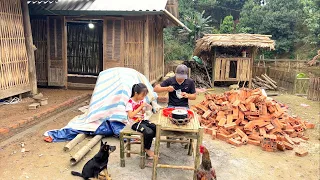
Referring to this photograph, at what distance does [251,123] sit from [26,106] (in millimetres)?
5996

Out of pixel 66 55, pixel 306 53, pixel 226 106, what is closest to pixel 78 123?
pixel 226 106

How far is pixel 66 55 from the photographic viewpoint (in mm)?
10648

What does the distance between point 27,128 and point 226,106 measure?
16.0ft

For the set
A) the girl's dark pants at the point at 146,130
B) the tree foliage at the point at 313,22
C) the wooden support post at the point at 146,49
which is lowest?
the girl's dark pants at the point at 146,130

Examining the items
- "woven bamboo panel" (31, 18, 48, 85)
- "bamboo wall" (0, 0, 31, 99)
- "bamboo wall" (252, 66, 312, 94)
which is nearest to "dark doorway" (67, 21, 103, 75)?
"woven bamboo panel" (31, 18, 48, 85)

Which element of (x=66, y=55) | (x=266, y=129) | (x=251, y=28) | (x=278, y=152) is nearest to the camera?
(x=278, y=152)

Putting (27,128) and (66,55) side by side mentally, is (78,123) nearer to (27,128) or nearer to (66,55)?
(27,128)

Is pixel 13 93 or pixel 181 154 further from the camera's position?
pixel 13 93

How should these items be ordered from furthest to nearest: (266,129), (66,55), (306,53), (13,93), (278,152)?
(306,53) < (66,55) < (13,93) < (266,129) < (278,152)

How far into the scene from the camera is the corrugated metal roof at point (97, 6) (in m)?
9.24

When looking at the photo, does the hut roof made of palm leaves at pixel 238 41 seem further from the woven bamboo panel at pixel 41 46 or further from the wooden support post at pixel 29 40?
the wooden support post at pixel 29 40

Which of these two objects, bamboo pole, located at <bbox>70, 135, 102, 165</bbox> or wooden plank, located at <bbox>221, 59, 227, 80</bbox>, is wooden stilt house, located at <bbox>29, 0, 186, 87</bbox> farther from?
bamboo pole, located at <bbox>70, 135, 102, 165</bbox>

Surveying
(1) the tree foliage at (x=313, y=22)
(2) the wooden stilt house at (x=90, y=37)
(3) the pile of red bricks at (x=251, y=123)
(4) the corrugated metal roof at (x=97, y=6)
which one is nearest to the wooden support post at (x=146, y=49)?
(2) the wooden stilt house at (x=90, y=37)

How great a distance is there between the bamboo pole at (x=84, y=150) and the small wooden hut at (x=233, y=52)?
30.6 ft
